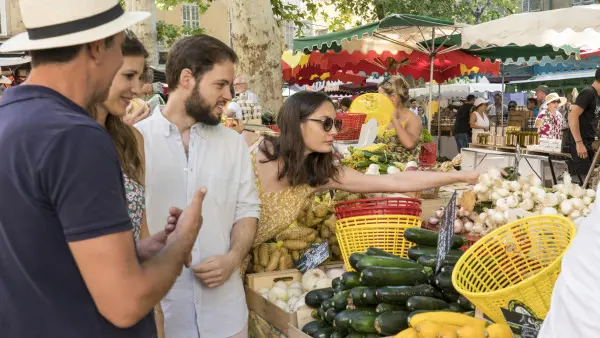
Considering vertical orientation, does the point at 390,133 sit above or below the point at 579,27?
below

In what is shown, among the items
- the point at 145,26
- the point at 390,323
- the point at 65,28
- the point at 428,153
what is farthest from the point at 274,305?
the point at 145,26

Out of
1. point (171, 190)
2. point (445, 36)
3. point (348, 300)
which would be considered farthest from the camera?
point (445, 36)

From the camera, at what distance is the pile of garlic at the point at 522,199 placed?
377 cm

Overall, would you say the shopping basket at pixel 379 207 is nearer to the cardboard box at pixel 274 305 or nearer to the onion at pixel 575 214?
the cardboard box at pixel 274 305

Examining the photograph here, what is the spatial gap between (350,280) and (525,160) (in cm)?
891

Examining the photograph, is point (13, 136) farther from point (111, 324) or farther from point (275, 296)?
point (275, 296)

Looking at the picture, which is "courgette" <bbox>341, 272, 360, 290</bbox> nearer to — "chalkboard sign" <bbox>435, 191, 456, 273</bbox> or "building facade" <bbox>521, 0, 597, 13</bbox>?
"chalkboard sign" <bbox>435, 191, 456, 273</bbox>

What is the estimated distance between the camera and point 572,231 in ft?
7.57

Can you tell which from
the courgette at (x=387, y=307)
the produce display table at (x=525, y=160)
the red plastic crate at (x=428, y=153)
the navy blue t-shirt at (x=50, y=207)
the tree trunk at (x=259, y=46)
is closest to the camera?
the navy blue t-shirt at (x=50, y=207)

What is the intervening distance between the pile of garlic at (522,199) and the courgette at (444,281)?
104cm

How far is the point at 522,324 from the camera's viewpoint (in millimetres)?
2025

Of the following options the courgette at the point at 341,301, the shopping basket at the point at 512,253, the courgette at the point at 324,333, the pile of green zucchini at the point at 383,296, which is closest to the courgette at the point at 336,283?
the pile of green zucchini at the point at 383,296

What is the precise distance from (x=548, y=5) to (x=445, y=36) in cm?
2269

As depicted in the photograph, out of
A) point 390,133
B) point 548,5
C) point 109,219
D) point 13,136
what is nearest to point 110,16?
point 13,136
